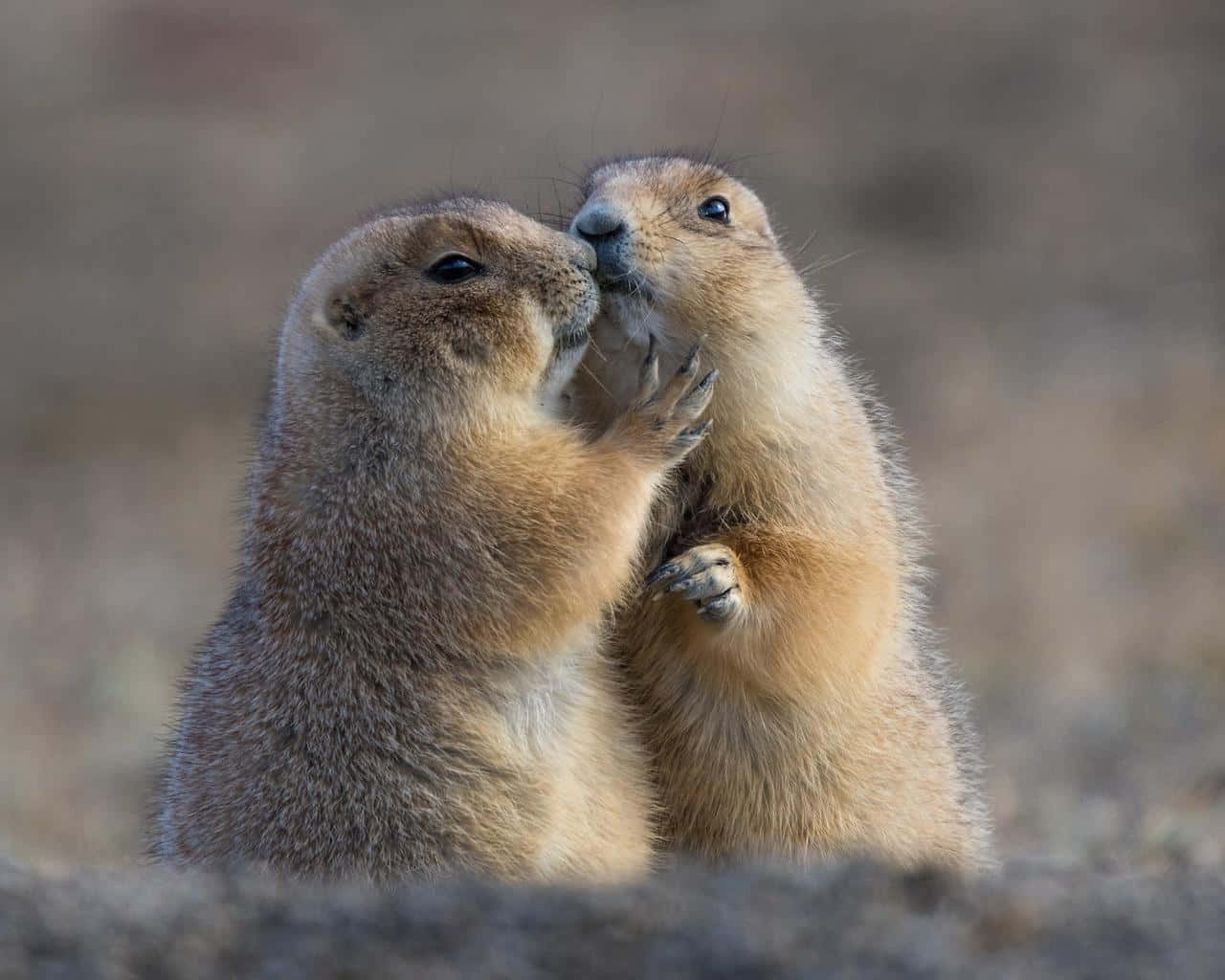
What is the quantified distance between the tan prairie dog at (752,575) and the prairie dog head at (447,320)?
0.65 feet

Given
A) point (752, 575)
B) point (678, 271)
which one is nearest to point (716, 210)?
point (678, 271)

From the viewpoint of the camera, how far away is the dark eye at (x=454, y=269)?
18.5ft

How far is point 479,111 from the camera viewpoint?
26078 millimetres

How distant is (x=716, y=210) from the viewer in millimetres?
6156

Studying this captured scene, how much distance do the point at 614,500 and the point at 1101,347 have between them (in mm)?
13699

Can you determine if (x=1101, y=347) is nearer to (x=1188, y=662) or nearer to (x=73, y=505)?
(x=1188, y=662)

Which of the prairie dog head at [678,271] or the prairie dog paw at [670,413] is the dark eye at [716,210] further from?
the prairie dog paw at [670,413]

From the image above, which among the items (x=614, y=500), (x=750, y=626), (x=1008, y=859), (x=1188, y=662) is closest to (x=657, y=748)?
(x=750, y=626)

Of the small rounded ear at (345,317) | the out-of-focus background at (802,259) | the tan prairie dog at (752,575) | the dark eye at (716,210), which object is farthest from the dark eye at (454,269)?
the out-of-focus background at (802,259)

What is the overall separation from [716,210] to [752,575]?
1249 mm

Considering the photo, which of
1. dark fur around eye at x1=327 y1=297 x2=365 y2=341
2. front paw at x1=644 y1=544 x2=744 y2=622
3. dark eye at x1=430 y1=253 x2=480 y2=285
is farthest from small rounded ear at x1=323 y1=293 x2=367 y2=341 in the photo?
front paw at x1=644 y1=544 x2=744 y2=622

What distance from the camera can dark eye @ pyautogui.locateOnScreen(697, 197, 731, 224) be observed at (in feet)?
20.0

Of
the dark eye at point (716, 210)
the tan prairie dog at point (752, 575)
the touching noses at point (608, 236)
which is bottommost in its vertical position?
the tan prairie dog at point (752, 575)

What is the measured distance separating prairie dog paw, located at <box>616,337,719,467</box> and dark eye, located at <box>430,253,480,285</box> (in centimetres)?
63
